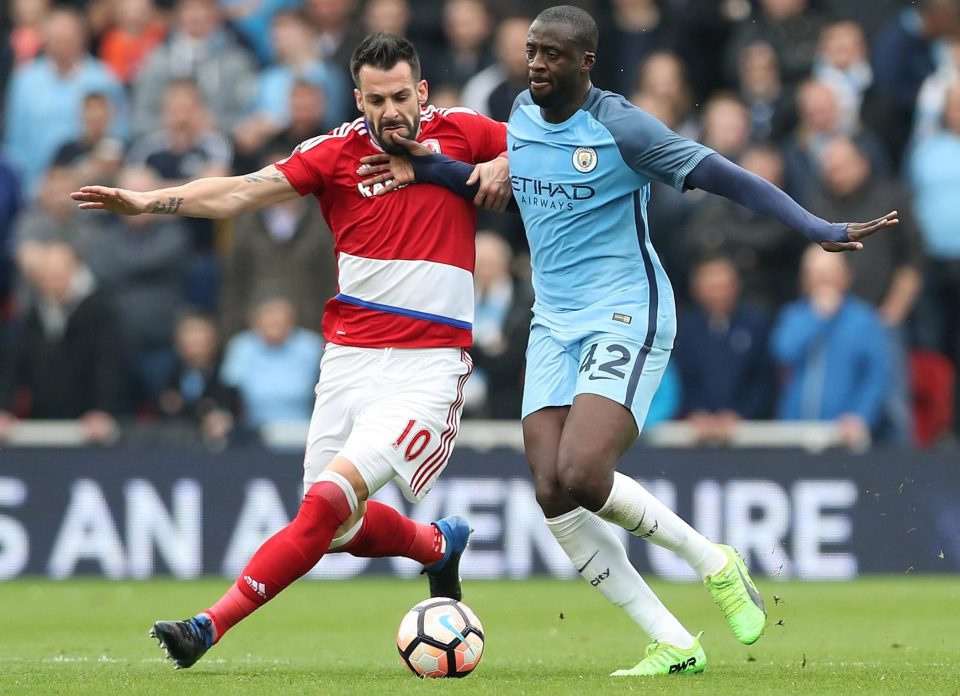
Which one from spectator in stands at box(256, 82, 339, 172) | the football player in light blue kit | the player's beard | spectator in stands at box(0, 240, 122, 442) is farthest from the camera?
spectator in stands at box(256, 82, 339, 172)

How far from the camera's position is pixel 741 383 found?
1365cm

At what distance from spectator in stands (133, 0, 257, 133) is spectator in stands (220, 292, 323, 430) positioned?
9.47 feet

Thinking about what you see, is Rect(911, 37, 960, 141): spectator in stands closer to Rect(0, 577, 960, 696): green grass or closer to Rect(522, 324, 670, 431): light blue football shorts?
Rect(0, 577, 960, 696): green grass

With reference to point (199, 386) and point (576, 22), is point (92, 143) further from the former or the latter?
point (576, 22)

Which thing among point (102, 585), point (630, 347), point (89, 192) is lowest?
point (102, 585)

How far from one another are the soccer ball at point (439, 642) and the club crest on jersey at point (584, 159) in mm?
2062

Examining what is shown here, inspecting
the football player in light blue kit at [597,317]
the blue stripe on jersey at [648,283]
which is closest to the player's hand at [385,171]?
the football player in light blue kit at [597,317]

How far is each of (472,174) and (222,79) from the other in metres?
8.35

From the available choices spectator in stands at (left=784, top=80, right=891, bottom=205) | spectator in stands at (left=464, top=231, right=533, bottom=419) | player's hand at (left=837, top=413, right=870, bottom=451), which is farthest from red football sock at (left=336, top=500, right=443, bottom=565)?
spectator in stands at (left=784, top=80, right=891, bottom=205)

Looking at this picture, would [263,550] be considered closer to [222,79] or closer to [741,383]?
[741,383]

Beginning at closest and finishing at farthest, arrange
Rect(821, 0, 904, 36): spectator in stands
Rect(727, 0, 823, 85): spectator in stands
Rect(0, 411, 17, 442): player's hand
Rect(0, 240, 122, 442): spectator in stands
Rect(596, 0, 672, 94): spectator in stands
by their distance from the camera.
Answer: Rect(0, 411, 17, 442): player's hand < Rect(0, 240, 122, 442): spectator in stands < Rect(727, 0, 823, 85): spectator in stands < Rect(596, 0, 672, 94): spectator in stands < Rect(821, 0, 904, 36): spectator in stands

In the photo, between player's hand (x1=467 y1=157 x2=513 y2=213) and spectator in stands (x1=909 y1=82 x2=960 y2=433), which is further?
spectator in stands (x1=909 y1=82 x2=960 y2=433)

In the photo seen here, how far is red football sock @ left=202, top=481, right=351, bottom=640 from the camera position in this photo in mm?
7508

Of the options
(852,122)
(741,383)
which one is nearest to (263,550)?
(741,383)
